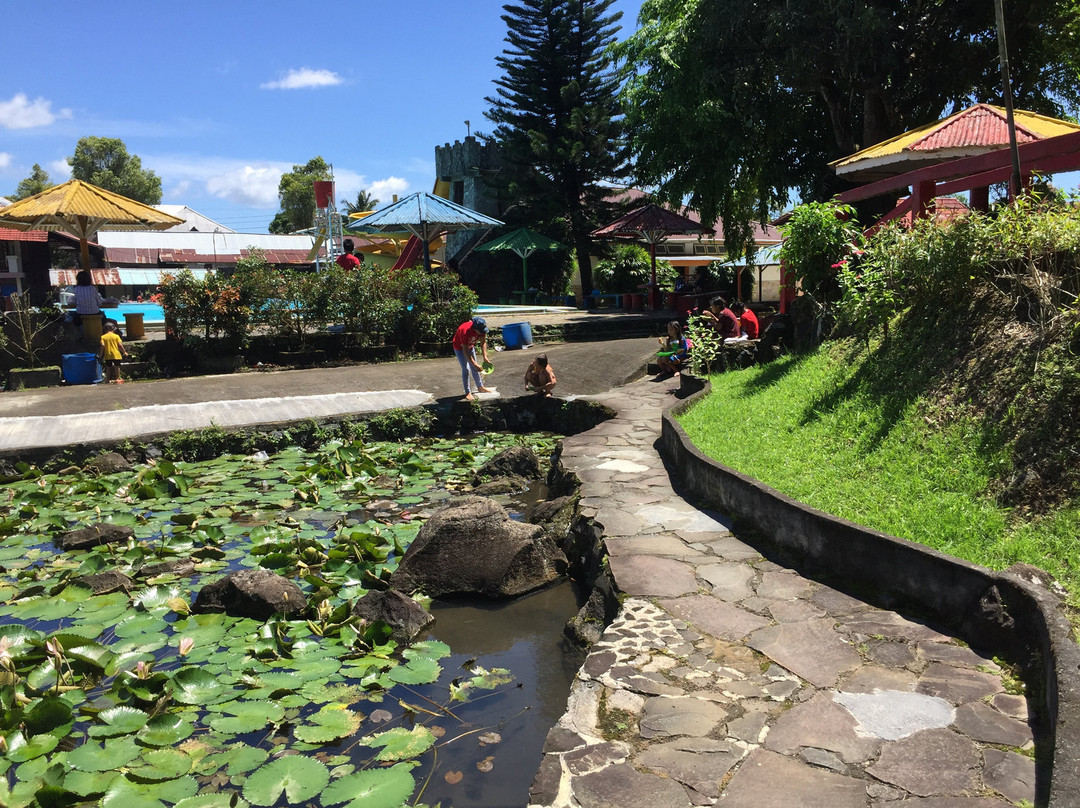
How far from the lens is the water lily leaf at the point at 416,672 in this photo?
14.2ft

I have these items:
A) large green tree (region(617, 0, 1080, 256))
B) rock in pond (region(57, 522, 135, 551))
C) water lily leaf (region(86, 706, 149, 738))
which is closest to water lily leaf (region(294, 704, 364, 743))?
water lily leaf (region(86, 706, 149, 738))

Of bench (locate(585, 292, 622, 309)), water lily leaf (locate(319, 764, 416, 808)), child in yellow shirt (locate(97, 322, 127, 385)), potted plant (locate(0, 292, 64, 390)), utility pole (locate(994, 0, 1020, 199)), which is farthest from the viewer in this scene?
bench (locate(585, 292, 622, 309))

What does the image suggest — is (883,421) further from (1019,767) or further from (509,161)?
(509,161)

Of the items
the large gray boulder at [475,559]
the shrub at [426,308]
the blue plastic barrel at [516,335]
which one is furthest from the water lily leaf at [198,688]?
the blue plastic barrel at [516,335]

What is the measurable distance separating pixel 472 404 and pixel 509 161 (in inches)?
735

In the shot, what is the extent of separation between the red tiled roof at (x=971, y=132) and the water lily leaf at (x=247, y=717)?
27.8 feet

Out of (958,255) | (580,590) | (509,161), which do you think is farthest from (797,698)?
(509,161)

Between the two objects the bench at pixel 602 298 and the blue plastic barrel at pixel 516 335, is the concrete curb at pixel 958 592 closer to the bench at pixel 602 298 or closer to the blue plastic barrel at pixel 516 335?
the blue plastic barrel at pixel 516 335

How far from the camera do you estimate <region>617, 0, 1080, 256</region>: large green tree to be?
47.1 feet

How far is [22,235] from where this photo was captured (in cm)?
1927

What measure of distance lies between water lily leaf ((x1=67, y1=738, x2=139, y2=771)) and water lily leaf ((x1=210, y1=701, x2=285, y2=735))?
36 centimetres

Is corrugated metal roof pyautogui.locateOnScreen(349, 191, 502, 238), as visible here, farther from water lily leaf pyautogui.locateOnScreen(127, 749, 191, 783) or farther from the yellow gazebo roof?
water lily leaf pyautogui.locateOnScreen(127, 749, 191, 783)

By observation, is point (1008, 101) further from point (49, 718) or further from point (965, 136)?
point (49, 718)

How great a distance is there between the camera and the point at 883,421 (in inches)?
219
